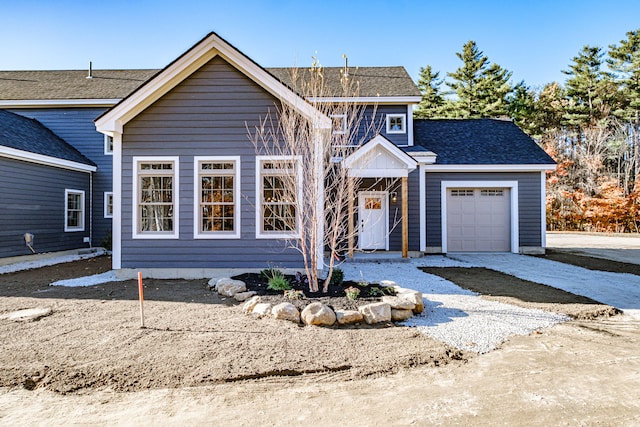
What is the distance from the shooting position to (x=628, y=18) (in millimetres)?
25625

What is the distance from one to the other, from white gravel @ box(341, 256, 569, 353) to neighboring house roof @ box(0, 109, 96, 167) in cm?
1162

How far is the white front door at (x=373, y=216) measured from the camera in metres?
12.4

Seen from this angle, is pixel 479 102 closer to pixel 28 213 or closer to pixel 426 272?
pixel 426 272

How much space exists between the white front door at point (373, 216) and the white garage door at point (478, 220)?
2.51 metres

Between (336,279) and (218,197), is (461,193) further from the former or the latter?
(218,197)

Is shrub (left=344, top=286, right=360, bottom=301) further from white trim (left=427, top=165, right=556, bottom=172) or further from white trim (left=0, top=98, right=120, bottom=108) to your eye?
white trim (left=0, top=98, right=120, bottom=108)

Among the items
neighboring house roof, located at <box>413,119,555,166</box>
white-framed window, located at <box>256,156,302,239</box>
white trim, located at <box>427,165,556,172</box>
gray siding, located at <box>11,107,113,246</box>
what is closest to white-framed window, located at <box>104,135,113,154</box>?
gray siding, located at <box>11,107,113,246</box>

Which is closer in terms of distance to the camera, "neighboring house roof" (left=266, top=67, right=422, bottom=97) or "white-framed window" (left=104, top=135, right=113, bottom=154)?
"neighboring house roof" (left=266, top=67, right=422, bottom=97)

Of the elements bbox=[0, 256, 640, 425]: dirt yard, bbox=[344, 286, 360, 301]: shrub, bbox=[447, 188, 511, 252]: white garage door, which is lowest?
bbox=[0, 256, 640, 425]: dirt yard

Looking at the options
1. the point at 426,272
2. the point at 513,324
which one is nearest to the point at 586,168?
the point at 426,272

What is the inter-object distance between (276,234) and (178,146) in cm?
305

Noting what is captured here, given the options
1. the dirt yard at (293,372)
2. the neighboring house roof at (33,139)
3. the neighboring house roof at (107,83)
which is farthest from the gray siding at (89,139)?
the dirt yard at (293,372)

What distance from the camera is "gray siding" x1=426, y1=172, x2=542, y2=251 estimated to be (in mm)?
12867

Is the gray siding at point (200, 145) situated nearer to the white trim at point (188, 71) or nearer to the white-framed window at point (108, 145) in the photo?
the white trim at point (188, 71)
